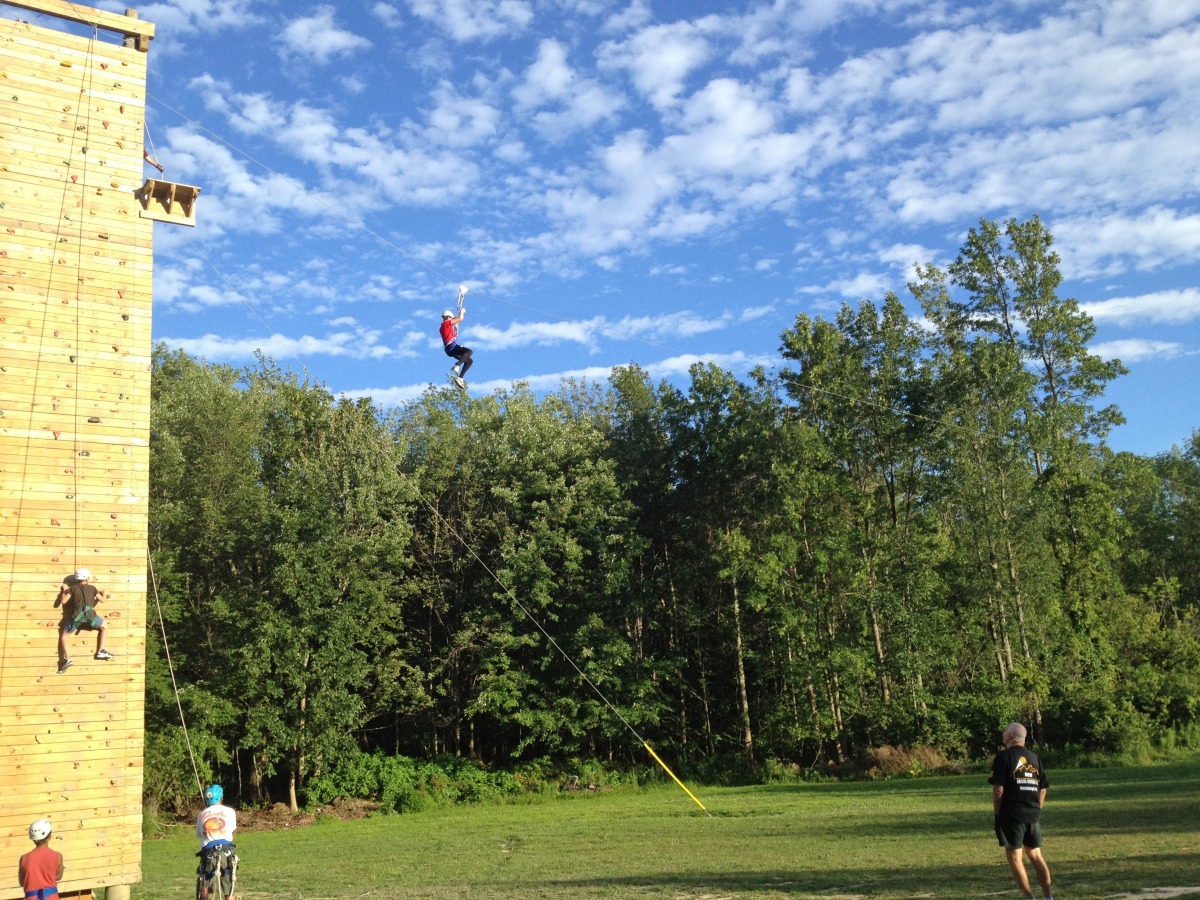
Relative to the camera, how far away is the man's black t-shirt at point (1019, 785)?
8.07 m

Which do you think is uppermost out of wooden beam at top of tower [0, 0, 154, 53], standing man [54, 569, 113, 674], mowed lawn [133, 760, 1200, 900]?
wooden beam at top of tower [0, 0, 154, 53]

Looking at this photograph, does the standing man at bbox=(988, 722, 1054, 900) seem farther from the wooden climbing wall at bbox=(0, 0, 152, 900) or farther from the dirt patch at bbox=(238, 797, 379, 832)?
the dirt patch at bbox=(238, 797, 379, 832)

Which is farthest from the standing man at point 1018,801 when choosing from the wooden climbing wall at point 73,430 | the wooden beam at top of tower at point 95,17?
the wooden beam at top of tower at point 95,17

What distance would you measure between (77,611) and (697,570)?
2545 centimetres

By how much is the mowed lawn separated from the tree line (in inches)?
207

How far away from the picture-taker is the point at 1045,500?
2992 cm

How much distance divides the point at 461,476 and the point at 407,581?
482cm

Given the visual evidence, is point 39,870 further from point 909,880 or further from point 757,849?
point 757,849

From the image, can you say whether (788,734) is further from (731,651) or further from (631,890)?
(631,890)

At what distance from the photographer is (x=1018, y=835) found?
7992mm

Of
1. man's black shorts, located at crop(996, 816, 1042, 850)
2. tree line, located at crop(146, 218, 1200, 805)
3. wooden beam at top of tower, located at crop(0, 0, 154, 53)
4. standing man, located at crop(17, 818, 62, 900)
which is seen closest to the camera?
man's black shorts, located at crop(996, 816, 1042, 850)

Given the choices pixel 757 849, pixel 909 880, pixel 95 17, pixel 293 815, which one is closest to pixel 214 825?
pixel 909 880

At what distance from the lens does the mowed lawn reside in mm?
10117

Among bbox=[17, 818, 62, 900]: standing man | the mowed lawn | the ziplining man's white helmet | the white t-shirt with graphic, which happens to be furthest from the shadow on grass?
the ziplining man's white helmet
